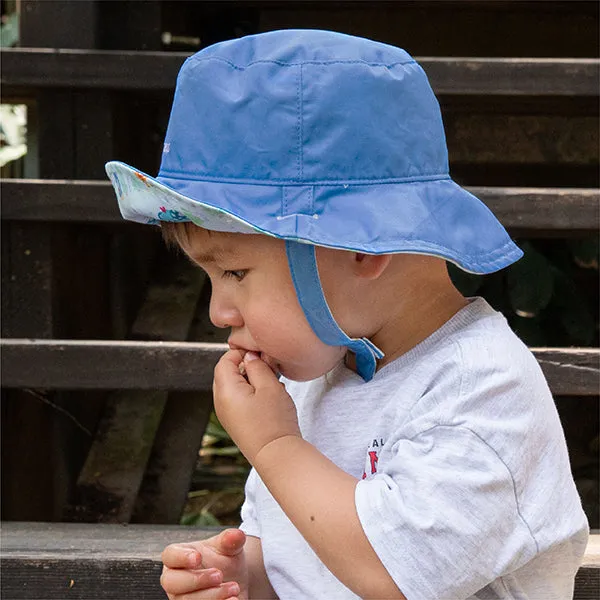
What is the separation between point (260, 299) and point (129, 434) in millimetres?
1577

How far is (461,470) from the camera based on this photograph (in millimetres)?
1151

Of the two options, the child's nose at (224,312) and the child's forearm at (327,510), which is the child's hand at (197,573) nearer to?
the child's forearm at (327,510)

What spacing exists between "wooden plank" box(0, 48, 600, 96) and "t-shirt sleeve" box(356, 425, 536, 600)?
5.10ft

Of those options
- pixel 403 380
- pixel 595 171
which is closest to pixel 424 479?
pixel 403 380

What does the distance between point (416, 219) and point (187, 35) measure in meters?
2.55

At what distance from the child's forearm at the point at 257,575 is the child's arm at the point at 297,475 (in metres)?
0.27

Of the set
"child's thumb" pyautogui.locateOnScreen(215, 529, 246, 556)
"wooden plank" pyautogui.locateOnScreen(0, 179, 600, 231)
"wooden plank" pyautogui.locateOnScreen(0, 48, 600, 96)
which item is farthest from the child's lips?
"wooden plank" pyautogui.locateOnScreen(0, 48, 600, 96)

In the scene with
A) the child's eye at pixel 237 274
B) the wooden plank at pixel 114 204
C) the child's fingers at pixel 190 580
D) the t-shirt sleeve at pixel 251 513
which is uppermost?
the child's eye at pixel 237 274

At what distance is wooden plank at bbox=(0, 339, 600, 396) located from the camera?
7.14 ft

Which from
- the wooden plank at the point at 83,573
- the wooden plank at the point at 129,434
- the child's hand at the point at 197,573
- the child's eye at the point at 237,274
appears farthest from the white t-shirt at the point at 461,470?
the wooden plank at the point at 129,434

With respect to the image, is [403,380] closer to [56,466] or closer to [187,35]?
[56,466]

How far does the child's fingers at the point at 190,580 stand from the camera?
4.40 feet

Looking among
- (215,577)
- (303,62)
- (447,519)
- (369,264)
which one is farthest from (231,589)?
(303,62)

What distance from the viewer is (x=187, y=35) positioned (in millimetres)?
3578
